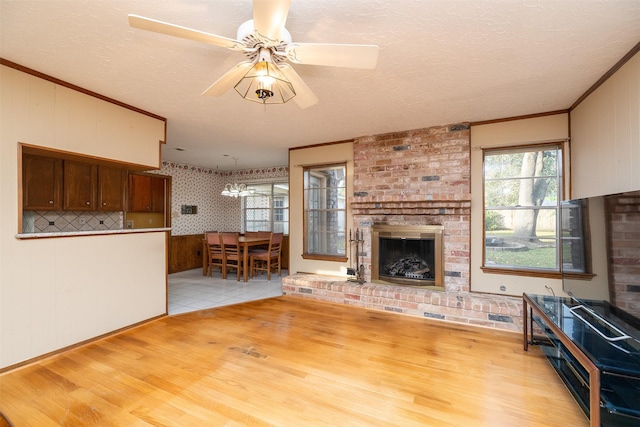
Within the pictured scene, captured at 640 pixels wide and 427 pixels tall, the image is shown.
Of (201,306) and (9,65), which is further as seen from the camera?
(201,306)

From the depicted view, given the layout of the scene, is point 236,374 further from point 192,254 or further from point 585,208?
point 192,254

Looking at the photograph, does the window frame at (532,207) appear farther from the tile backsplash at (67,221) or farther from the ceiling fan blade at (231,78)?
the tile backsplash at (67,221)

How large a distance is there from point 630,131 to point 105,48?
3.84 meters

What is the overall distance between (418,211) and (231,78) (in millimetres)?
2827

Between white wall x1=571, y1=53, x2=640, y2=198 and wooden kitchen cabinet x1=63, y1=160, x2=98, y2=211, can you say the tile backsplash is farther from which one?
white wall x1=571, y1=53, x2=640, y2=198

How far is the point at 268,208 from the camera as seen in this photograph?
6.93m

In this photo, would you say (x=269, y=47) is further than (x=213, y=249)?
No

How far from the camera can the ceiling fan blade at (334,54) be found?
145cm

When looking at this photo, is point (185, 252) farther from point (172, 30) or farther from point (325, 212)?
A: point (172, 30)

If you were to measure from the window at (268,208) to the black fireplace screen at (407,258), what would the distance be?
3213 mm

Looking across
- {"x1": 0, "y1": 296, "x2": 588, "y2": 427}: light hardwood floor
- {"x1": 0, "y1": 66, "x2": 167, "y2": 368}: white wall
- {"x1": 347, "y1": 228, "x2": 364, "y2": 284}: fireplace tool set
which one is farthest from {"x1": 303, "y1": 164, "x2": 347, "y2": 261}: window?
{"x1": 0, "y1": 66, "x2": 167, "y2": 368}: white wall

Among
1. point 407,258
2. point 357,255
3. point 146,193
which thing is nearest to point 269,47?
point 357,255

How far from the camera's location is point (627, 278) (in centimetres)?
164

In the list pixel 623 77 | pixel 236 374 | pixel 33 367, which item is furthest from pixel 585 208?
pixel 33 367
